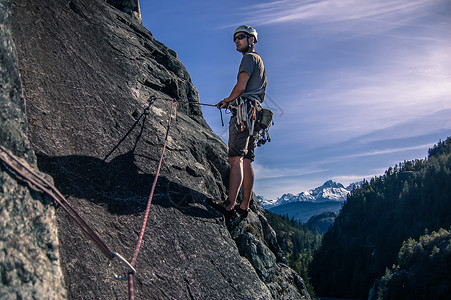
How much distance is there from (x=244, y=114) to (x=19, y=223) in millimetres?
4525

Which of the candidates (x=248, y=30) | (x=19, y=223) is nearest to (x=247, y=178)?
(x=248, y=30)

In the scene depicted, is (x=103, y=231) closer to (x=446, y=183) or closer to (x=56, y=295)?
(x=56, y=295)

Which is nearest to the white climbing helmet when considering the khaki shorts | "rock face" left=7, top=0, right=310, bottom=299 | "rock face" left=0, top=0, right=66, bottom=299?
the khaki shorts

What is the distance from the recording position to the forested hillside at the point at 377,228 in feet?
369

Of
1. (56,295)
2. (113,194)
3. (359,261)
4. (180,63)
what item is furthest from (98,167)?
(359,261)

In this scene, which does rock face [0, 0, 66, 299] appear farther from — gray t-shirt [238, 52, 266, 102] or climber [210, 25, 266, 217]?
gray t-shirt [238, 52, 266, 102]

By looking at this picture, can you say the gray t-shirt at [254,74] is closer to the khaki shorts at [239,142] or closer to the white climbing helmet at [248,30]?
the white climbing helmet at [248,30]

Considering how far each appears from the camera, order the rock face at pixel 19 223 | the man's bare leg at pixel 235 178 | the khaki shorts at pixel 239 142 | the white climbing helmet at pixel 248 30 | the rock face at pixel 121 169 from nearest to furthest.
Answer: the rock face at pixel 19 223, the rock face at pixel 121 169, the man's bare leg at pixel 235 178, the khaki shorts at pixel 239 142, the white climbing helmet at pixel 248 30

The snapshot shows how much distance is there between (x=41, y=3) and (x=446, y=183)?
154 meters

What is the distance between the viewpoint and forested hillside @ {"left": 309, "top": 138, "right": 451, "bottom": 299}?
112m

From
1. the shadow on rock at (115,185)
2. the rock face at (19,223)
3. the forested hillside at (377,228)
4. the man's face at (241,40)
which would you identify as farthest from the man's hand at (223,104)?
the forested hillside at (377,228)

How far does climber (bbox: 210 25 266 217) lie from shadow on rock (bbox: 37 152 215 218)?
79 cm

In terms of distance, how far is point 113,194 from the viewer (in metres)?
5.22

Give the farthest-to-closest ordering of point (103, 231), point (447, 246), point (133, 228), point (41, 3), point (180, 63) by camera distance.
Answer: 1. point (447, 246)
2. point (180, 63)
3. point (41, 3)
4. point (133, 228)
5. point (103, 231)
